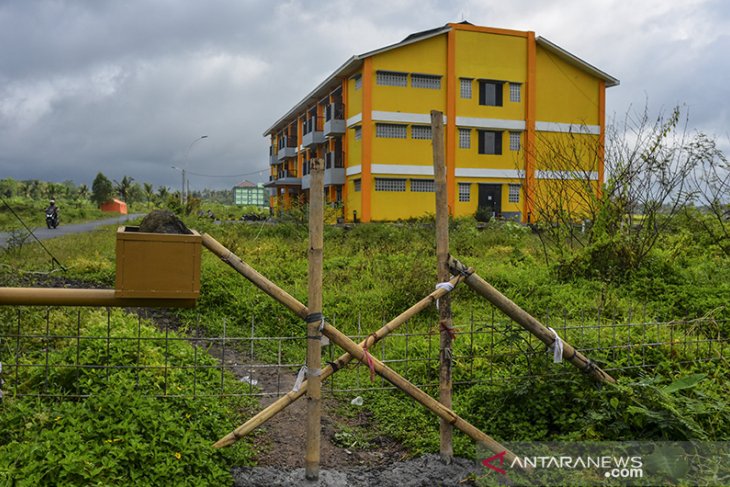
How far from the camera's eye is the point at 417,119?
28.4 meters

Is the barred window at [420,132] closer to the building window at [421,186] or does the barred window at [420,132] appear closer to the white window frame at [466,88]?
the building window at [421,186]

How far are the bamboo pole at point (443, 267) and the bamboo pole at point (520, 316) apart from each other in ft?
0.34

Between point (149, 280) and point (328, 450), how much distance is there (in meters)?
1.83

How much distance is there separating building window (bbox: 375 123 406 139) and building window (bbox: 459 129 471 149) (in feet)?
9.32

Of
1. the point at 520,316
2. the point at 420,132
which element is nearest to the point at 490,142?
the point at 420,132

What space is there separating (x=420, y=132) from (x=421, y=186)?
2.54m

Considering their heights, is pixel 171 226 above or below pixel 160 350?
above

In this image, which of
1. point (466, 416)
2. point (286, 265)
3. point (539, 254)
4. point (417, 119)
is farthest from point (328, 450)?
point (417, 119)

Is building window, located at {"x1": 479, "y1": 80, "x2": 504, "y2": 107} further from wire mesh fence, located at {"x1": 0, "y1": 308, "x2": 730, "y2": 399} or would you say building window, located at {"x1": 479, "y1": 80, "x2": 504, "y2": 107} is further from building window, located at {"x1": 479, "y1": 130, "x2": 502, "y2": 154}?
wire mesh fence, located at {"x1": 0, "y1": 308, "x2": 730, "y2": 399}

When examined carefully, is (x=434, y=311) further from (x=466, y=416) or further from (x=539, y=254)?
(x=539, y=254)

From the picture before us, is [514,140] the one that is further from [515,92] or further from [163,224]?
[163,224]

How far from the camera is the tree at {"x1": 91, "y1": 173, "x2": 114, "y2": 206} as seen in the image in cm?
6491

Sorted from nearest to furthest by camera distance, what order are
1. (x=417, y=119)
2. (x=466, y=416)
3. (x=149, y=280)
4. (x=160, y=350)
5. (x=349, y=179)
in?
(x=149, y=280)
(x=466, y=416)
(x=160, y=350)
(x=417, y=119)
(x=349, y=179)

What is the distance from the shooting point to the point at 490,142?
29875 mm
